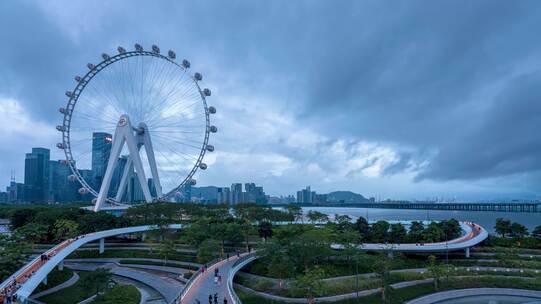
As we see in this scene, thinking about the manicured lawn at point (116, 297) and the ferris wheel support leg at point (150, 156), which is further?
the ferris wheel support leg at point (150, 156)

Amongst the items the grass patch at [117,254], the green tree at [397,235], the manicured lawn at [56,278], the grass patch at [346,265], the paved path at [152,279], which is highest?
the green tree at [397,235]

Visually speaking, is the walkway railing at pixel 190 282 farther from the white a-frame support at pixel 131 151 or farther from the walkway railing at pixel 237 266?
the white a-frame support at pixel 131 151

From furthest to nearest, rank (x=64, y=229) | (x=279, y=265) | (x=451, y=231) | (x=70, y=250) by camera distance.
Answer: (x=451, y=231), (x=64, y=229), (x=70, y=250), (x=279, y=265)

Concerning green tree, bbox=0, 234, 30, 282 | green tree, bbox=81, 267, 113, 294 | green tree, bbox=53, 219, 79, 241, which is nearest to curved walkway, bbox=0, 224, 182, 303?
green tree, bbox=0, 234, 30, 282

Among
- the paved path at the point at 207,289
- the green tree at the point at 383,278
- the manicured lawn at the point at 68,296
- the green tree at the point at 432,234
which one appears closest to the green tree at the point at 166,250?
the paved path at the point at 207,289

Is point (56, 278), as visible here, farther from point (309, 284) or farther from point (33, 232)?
point (309, 284)

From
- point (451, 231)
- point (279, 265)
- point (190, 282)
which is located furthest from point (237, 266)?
point (451, 231)
